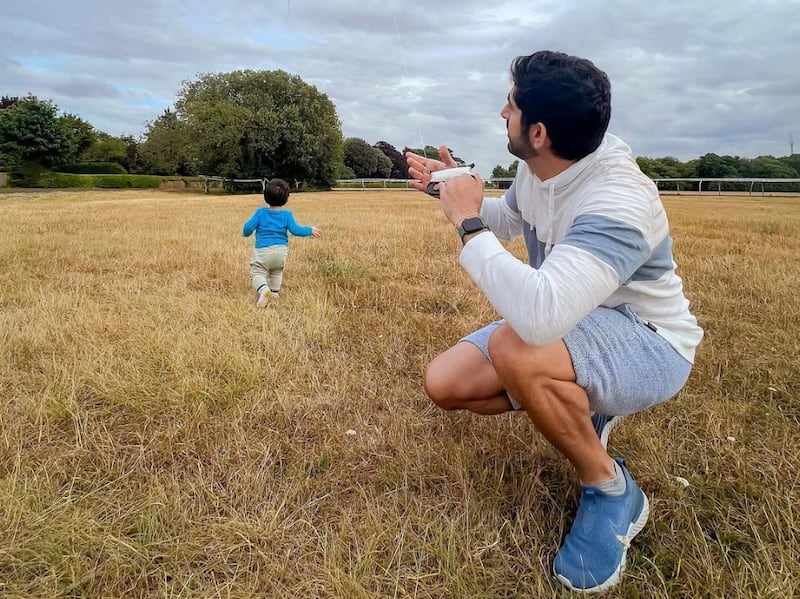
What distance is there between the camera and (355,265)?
233 inches

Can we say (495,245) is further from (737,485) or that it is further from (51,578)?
(51,578)

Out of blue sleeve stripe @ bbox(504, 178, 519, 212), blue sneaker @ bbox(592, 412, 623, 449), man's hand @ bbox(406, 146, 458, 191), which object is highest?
man's hand @ bbox(406, 146, 458, 191)

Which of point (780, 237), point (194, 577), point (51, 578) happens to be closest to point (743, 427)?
point (194, 577)

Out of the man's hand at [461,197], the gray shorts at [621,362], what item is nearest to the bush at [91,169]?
the man's hand at [461,197]

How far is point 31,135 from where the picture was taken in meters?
40.0

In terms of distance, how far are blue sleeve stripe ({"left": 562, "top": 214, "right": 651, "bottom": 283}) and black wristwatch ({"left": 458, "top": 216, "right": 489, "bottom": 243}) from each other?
292mm

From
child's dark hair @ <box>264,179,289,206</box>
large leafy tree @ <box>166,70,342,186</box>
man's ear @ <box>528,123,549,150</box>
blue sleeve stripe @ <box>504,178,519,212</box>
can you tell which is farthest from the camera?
large leafy tree @ <box>166,70,342,186</box>

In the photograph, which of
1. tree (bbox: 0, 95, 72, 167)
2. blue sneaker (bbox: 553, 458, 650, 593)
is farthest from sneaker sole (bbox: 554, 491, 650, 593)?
tree (bbox: 0, 95, 72, 167)

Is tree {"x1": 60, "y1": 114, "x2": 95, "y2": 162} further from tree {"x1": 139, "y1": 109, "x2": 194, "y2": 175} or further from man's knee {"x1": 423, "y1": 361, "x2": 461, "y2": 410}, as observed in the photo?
man's knee {"x1": 423, "y1": 361, "x2": 461, "y2": 410}

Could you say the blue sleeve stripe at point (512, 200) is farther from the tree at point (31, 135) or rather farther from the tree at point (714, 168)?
the tree at point (714, 168)

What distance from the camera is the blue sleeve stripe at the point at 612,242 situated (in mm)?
1622

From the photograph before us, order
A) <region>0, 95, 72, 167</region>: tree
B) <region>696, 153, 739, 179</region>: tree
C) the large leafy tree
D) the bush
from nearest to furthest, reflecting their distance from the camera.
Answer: the large leafy tree < <region>0, 95, 72, 167</region>: tree < the bush < <region>696, 153, 739, 179</region>: tree

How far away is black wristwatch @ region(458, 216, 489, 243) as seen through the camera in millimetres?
1845

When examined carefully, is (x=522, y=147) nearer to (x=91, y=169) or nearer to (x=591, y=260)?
(x=591, y=260)
